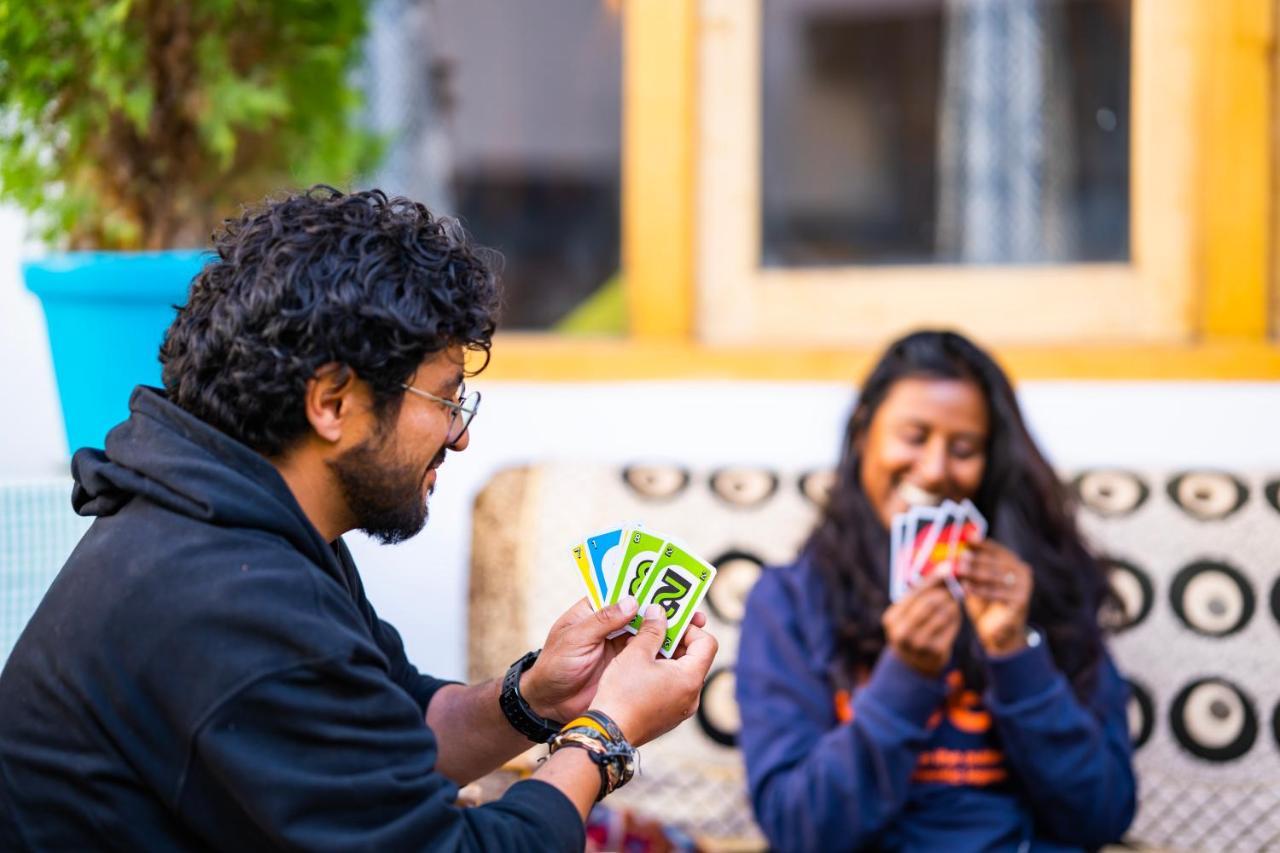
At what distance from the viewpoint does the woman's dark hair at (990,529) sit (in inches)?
107

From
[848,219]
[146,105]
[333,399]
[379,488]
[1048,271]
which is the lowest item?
[379,488]

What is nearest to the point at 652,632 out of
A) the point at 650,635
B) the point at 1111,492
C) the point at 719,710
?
the point at 650,635

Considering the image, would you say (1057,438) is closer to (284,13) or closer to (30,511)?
(284,13)

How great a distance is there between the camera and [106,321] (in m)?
2.54

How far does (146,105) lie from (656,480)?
4.77 feet

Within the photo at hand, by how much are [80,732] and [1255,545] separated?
258 cm

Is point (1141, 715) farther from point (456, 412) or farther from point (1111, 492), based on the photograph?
point (456, 412)

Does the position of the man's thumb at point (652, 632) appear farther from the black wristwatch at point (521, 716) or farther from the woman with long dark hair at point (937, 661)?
the woman with long dark hair at point (937, 661)

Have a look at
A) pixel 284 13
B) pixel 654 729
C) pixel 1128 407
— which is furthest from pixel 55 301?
pixel 1128 407

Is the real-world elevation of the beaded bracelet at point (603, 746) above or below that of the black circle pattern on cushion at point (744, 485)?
below

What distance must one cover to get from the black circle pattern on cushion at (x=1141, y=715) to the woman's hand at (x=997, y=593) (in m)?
0.68

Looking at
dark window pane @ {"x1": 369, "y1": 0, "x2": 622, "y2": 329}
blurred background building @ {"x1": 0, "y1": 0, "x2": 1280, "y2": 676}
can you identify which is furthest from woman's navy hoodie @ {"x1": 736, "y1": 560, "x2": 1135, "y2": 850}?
dark window pane @ {"x1": 369, "y1": 0, "x2": 622, "y2": 329}

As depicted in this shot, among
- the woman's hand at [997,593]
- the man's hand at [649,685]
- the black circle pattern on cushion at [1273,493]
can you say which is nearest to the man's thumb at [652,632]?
the man's hand at [649,685]

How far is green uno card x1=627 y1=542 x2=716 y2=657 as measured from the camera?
179 cm
